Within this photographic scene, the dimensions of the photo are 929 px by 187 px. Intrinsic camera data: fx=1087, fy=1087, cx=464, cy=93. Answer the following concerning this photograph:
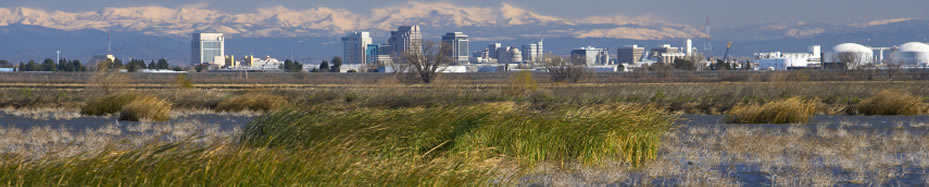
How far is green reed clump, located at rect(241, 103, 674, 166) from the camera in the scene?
429 inches

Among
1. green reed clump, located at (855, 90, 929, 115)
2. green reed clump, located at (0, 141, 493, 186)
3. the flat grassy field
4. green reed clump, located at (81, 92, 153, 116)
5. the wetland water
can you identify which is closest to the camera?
green reed clump, located at (0, 141, 493, 186)

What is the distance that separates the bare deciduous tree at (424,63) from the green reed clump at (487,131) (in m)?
62.0

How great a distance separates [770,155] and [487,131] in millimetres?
4795

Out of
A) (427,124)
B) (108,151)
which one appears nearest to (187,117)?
(427,124)

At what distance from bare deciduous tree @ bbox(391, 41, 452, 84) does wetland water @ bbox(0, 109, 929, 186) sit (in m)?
52.9

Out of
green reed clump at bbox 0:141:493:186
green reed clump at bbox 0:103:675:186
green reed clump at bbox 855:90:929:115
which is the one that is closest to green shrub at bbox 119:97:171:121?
green reed clump at bbox 0:103:675:186

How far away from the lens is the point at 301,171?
23.2 feet

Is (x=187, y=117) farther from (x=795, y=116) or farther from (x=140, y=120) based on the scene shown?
(x=795, y=116)

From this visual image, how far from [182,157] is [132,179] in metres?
0.54

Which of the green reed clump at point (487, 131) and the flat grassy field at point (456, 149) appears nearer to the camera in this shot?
the flat grassy field at point (456, 149)

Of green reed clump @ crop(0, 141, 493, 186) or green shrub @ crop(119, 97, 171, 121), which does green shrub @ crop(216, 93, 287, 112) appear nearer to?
green shrub @ crop(119, 97, 171, 121)

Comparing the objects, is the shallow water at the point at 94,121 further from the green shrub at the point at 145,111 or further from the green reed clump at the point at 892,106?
the green reed clump at the point at 892,106

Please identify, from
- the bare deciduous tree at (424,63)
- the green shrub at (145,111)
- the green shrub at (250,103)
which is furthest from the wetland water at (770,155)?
the bare deciduous tree at (424,63)

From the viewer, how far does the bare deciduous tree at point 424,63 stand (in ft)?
255
